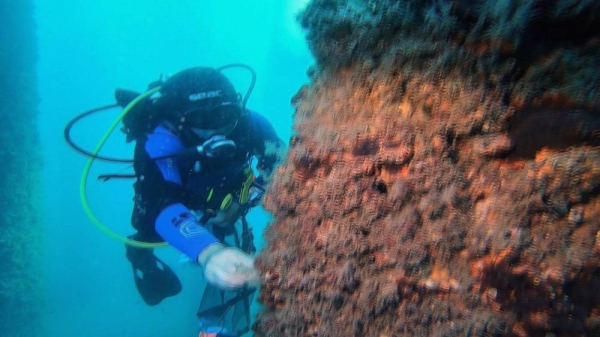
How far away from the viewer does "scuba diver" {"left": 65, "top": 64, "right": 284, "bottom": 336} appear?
3113 mm

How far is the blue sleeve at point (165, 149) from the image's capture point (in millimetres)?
3154

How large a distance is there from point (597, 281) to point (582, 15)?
64cm

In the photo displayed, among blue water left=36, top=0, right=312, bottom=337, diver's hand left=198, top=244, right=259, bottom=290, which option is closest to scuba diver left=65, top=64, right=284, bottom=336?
diver's hand left=198, top=244, right=259, bottom=290

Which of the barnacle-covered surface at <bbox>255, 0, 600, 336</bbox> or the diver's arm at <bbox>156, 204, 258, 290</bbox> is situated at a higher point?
the barnacle-covered surface at <bbox>255, 0, 600, 336</bbox>

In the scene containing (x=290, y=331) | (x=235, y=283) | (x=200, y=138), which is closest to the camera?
(x=290, y=331)

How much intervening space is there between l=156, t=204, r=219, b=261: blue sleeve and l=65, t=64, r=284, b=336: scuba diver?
0.02 m

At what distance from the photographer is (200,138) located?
11.8 ft

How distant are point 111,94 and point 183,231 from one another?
65.8 m

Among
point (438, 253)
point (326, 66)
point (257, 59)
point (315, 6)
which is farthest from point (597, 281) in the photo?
point (257, 59)

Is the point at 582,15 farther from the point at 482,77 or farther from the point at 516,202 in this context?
the point at 516,202

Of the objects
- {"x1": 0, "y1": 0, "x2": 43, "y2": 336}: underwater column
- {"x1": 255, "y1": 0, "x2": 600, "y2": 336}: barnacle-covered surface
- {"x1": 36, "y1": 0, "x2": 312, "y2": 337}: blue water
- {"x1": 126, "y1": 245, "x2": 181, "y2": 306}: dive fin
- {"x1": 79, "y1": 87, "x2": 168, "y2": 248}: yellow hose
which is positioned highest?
{"x1": 255, "y1": 0, "x2": 600, "y2": 336}: barnacle-covered surface

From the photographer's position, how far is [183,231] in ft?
8.08

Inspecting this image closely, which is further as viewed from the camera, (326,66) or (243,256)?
(243,256)

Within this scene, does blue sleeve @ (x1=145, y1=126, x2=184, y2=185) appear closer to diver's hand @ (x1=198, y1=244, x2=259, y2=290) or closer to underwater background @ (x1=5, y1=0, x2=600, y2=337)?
diver's hand @ (x1=198, y1=244, x2=259, y2=290)
